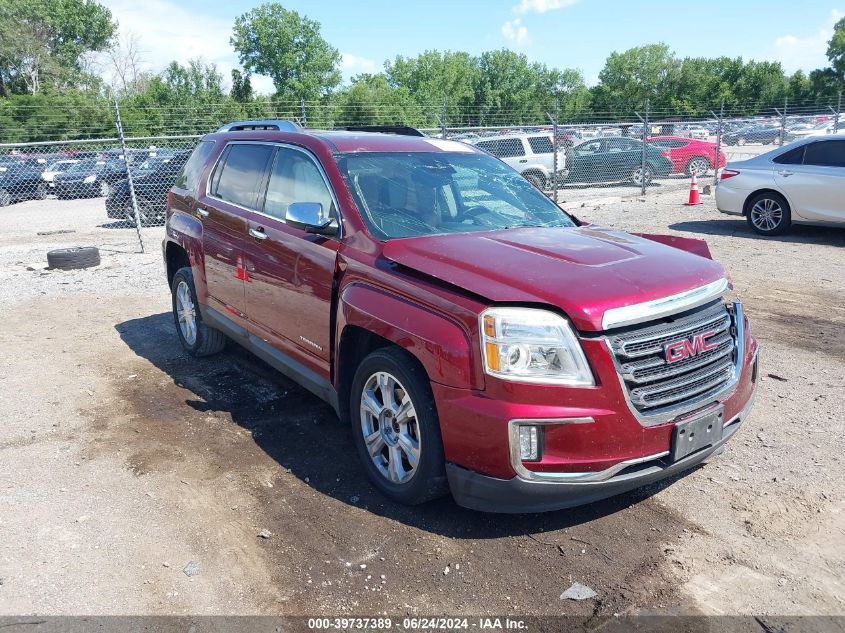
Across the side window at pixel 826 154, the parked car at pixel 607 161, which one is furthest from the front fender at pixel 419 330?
the parked car at pixel 607 161

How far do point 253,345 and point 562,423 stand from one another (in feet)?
9.07

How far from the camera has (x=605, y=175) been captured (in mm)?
20281

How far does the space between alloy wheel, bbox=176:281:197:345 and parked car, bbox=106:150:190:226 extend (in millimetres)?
9081

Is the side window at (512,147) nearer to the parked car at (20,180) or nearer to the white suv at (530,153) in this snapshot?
the white suv at (530,153)

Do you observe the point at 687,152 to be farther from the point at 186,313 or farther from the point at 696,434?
the point at 696,434

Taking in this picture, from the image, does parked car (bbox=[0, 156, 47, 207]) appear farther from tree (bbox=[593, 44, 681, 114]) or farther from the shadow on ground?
tree (bbox=[593, 44, 681, 114])

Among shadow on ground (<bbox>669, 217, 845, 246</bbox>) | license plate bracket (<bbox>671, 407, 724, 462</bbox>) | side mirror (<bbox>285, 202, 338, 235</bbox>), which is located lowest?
shadow on ground (<bbox>669, 217, 845, 246</bbox>)

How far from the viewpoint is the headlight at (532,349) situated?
3.11m

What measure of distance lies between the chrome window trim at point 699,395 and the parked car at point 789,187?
27.8ft

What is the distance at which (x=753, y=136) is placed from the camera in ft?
107

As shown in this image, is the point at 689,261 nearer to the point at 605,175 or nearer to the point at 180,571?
the point at 180,571

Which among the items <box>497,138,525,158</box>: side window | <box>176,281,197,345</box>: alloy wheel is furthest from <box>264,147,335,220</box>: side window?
<box>497,138,525,158</box>: side window

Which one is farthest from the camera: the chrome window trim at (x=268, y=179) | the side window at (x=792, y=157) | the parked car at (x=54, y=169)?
the parked car at (x=54, y=169)

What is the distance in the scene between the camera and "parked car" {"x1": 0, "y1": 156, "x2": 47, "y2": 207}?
20688 mm
